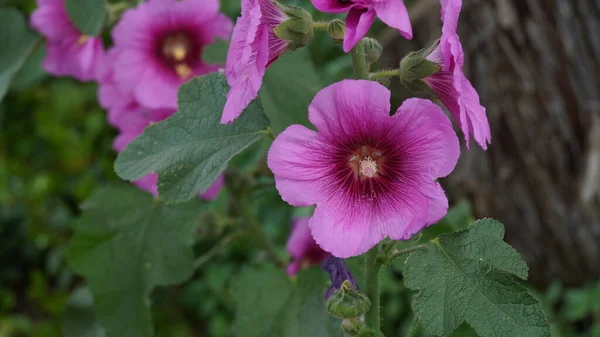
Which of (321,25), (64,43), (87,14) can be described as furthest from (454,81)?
(64,43)

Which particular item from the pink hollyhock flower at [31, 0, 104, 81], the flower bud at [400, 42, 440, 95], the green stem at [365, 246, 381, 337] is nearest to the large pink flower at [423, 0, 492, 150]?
the flower bud at [400, 42, 440, 95]

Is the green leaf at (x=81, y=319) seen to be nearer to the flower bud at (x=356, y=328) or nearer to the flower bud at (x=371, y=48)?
the flower bud at (x=356, y=328)

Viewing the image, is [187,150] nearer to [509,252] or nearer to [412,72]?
[412,72]

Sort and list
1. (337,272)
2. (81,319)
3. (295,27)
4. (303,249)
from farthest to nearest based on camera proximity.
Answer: (81,319) → (303,249) → (337,272) → (295,27)

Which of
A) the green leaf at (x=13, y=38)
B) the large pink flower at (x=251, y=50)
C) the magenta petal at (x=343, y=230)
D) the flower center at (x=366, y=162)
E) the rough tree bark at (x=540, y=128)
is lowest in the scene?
the rough tree bark at (x=540, y=128)

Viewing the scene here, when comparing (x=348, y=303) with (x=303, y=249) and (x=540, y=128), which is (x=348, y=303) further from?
(x=540, y=128)

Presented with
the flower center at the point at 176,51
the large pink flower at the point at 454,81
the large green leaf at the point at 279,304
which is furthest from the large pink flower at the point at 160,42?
the large pink flower at the point at 454,81
